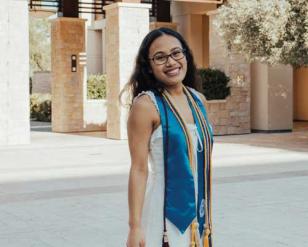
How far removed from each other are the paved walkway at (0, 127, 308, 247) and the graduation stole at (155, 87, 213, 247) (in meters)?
3.33

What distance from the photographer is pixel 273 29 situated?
15.3m

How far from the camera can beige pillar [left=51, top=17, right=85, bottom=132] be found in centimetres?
2244

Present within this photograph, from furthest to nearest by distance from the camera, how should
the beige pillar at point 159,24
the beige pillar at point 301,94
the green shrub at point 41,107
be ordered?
the beige pillar at point 301,94 < the green shrub at point 41,107 < the beige pillar at point 159,24

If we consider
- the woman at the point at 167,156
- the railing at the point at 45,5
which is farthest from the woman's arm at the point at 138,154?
the railing at the point at 45,5

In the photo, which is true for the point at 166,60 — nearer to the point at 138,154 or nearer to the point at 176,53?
the point at 176,53

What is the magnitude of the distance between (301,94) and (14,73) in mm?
14709

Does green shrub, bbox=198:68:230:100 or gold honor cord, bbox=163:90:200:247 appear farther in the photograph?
green shrub, bbox=198:68:230:100

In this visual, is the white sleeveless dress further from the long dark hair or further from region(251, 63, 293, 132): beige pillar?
region(251, 63, 293, 132): beige pillar

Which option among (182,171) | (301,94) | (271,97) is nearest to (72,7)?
(271,97)

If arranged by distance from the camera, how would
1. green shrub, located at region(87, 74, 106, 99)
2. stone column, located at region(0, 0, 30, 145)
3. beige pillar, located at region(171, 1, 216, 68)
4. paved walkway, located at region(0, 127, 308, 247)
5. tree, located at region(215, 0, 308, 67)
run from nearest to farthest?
paved walkway, located at region(0, 127, 308, 247), tree, located at region(215, 0, 308, 67), stone column, located at region(0, 0, 30, 145), green shrub, located at region(87, 74, 106, 99), beige pillar, located at region(171, 1, 216, 68)

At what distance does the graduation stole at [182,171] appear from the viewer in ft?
9.34

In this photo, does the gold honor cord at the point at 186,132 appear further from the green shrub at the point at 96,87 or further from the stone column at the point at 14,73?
A: the green shrub at the point at 96,87

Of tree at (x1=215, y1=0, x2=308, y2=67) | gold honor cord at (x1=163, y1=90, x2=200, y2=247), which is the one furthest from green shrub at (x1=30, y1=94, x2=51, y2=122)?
gold honor cord at (x1=163, y1=90, x2=200, y2=247)

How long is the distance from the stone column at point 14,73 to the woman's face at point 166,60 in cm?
1481
